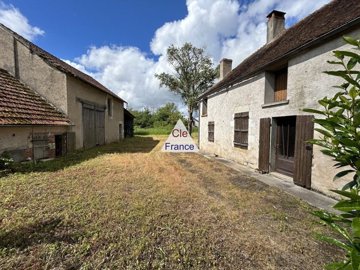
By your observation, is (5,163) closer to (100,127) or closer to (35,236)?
(35,236)

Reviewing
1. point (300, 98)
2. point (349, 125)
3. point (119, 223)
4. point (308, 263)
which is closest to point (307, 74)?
point (300, 98)

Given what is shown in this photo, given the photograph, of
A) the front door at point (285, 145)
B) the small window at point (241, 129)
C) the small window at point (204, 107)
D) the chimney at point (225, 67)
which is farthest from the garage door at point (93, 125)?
the front door at point (285, 145)

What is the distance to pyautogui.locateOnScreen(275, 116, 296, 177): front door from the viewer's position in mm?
6295

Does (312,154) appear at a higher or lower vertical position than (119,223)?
higher

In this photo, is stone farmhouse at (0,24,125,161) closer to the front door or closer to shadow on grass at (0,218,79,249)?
shadow on grass at (0,218,79,249)

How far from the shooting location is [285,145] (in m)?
6.62

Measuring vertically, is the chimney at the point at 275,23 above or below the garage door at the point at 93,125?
above

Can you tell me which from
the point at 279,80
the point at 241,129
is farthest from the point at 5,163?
the point at 279,80

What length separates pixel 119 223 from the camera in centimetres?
346

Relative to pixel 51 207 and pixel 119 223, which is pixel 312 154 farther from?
pixel 51 207

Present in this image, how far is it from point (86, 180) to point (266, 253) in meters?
5.03

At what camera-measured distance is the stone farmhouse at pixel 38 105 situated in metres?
7.74

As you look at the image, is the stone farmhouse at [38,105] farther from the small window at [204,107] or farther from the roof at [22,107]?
the small window at [204,107]

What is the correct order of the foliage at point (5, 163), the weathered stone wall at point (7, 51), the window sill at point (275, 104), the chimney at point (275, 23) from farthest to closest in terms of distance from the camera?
the weathered stone wall at point (7, 51) < the chimney at point (275, 23) < the foliage at point (5, 163) < the window sill at point (275, 104)
